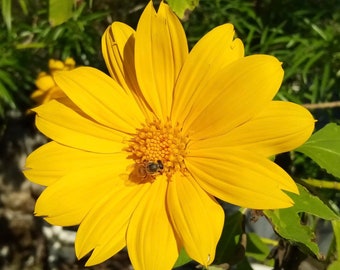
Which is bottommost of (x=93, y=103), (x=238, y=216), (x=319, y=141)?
(x=238, y=216)

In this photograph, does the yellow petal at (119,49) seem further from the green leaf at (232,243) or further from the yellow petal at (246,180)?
the green leaf at (232,243)

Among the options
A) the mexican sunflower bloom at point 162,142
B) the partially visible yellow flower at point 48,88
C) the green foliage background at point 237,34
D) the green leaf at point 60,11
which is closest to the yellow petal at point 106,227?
the mexican sunflower bloom at point 162,142

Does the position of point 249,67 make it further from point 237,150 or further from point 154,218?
point 154,218

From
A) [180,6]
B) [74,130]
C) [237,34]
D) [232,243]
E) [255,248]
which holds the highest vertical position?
[180,6]

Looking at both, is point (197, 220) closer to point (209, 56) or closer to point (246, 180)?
point (246, 180)

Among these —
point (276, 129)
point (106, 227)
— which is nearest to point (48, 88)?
point (106, 227)

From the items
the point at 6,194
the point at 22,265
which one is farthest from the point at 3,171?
the point at 22,265
